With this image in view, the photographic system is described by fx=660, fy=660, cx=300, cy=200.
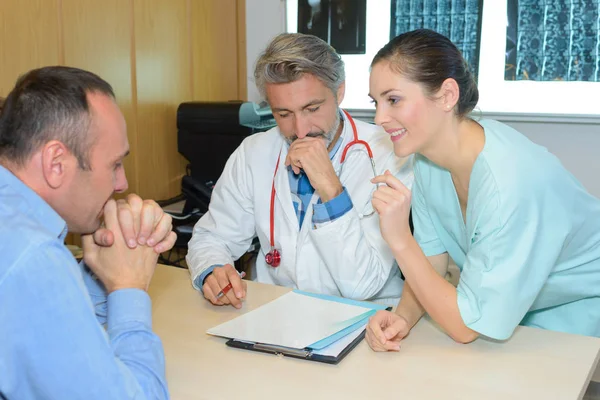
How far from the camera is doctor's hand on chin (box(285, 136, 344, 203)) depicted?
6.08ft

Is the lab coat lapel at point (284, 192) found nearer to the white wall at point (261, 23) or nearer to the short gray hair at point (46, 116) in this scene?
the short gray hair at point (46, 116)

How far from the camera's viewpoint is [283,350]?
4.50ft

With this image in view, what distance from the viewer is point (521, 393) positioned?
1205mm

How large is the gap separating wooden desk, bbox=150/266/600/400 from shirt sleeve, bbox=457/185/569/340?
3.0 inches

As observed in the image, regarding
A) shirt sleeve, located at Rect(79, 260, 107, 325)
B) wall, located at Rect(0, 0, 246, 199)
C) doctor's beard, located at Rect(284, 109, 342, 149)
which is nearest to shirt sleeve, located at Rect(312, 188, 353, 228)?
doctor's beard, located at Rect(284, 109, 342, 149)

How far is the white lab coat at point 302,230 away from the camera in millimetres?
1810

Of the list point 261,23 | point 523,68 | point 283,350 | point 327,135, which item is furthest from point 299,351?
point 261,23

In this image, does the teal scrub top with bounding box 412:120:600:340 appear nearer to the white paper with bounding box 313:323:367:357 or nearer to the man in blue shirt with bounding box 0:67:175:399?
the white paper with bounding box 313:323:367:357

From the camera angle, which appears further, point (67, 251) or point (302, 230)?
point (302, 230)

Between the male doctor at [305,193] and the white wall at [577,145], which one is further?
the white wall at [577,145]

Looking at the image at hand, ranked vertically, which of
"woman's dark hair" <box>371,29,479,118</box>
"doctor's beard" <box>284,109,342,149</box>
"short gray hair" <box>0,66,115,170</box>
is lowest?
"doctor's beard" <box>284,109,342,149</box>

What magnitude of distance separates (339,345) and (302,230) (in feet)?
1.96

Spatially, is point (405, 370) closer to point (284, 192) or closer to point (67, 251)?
point (67, 251)

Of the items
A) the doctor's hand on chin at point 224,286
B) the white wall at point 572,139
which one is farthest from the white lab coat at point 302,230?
the white wall at point 572,139
